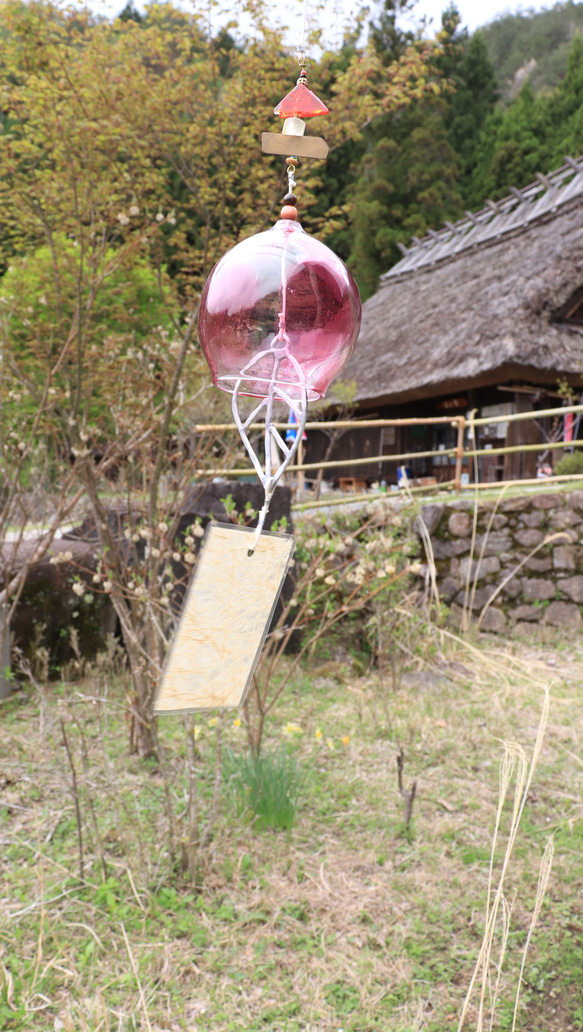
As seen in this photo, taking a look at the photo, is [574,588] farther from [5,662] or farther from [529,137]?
[529,137]

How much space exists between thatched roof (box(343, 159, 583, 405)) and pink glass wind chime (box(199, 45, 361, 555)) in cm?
674

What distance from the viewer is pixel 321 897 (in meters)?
2.12

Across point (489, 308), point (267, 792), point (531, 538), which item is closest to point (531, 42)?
point (489, 308)

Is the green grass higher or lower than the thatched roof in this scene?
lower

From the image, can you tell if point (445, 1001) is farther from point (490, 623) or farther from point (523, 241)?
point (523, 241)

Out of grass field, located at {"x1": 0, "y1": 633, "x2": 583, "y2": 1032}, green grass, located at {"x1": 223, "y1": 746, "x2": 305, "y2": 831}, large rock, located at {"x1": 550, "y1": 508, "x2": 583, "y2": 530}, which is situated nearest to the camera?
grass field, located at {"x1": 0, "y1": 633, "x2": 583, "y2": 1032}

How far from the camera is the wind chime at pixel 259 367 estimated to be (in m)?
0.61

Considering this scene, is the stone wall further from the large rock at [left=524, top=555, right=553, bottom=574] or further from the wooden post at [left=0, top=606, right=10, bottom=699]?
the wooden post at [left=0, top=606, right=10, bottom=699]

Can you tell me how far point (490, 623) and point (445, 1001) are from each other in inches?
144

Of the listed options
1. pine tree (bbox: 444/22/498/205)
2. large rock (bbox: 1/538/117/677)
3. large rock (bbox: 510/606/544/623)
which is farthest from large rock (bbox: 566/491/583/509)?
pine tree (bbox: 444/22/498/205)

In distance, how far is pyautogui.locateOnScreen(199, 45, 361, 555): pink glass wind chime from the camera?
2.29ft

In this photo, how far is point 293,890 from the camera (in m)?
2.14

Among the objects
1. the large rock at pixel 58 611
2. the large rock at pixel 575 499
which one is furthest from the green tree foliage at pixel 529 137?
the large rock at pixel 58 611

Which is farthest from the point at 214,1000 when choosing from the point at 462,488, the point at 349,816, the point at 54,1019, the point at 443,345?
the point at 443,345
